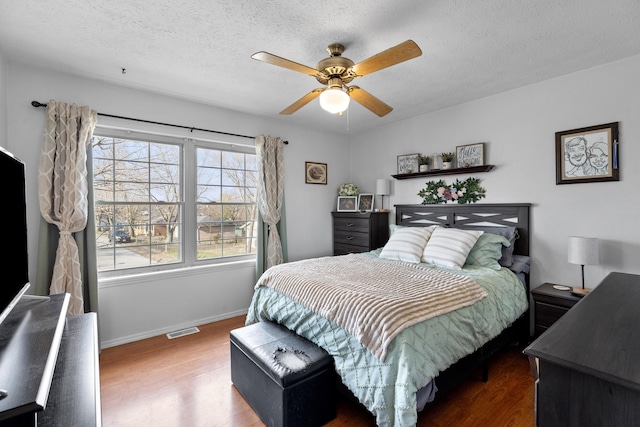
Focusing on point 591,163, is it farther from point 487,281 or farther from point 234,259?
point 234,259

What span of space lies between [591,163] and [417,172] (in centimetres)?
165

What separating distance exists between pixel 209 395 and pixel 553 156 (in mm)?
3515

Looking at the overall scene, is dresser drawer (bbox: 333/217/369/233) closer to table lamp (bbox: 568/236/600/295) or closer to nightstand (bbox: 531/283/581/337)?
nightstand (bbox: 531/283/581/337)

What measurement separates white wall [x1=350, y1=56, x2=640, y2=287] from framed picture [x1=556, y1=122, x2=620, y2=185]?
5 centimetres

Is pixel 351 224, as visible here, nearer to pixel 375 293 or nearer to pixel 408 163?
pixel 408 163

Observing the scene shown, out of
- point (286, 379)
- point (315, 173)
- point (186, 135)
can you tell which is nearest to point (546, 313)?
point (286, 379)

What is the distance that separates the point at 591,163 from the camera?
2.57m

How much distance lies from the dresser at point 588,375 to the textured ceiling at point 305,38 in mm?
1801

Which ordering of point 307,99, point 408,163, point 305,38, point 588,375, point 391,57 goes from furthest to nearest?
1. point 408,163
2. point 307,99
3. point 305,38
4. point 391,57
5. point 588,375

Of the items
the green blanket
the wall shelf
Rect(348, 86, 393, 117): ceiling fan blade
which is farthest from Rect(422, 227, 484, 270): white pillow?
Rect(348, 86, 393, 117): ceiling fan blade

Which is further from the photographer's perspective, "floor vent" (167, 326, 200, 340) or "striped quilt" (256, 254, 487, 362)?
"floor vent" (167, 326, 200, 340)

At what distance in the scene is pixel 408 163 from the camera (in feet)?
13.0

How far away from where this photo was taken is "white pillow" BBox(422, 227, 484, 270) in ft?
8.98

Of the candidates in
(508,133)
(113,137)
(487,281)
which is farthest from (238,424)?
(508,133)
